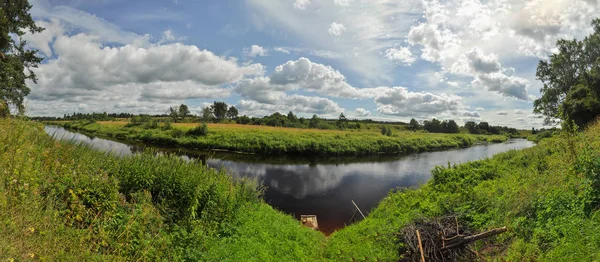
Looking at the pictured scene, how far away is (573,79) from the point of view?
34.9 metres

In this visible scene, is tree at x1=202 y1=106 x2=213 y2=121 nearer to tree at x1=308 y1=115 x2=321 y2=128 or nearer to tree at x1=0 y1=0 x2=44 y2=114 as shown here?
tree at x1=308 y1=115 x2=321 y2=128

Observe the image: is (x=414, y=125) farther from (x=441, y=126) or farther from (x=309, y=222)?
(x=309, y=222)

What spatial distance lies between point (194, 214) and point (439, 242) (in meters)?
7.61

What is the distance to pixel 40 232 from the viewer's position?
4.97 m

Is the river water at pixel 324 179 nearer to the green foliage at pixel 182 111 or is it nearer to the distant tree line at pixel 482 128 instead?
the green foliage at pixel 182 111

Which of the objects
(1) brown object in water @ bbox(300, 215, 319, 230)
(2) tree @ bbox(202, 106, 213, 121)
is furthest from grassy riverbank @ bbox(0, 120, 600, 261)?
(2) tree @ bbox(202, 106, 213, 121)

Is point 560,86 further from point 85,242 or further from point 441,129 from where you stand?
point 441,129

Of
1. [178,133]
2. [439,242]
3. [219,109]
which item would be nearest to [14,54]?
[178,133]

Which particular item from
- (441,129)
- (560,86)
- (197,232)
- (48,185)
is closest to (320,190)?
(197,232)

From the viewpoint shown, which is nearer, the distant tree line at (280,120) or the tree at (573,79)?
the tree at (573,79)

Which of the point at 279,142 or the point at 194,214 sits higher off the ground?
the point at 279,142

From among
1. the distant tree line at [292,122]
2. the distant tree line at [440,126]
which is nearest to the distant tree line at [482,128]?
the distant tree line at [440,126]

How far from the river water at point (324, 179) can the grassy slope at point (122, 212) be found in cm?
292

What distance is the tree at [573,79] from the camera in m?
28.6
